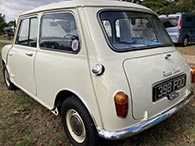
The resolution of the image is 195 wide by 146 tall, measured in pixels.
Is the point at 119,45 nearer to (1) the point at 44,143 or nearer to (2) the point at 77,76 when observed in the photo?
(2) the point at 77,76

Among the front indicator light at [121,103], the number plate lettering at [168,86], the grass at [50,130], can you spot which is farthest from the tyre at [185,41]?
the front indicator light at [121,103]

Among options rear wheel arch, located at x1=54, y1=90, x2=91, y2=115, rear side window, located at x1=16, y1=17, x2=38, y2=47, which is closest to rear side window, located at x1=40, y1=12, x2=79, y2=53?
rear side window, located at x1=16, y1=17, x2=38, y2=47

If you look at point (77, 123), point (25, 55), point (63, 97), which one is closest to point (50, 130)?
point (63, 97)

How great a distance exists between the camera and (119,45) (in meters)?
2.61

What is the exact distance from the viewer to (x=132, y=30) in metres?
3.06

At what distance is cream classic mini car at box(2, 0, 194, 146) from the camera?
2289 millimetres

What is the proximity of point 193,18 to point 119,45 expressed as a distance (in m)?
11.4

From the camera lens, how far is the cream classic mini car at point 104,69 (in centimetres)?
229

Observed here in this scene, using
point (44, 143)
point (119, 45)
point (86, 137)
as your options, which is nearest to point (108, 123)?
point (86, 137)

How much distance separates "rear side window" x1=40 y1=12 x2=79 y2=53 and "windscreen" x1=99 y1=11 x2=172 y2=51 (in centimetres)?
40

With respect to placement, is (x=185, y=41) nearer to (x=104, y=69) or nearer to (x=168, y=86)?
(x=168, y=86)

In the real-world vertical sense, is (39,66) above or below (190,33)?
above

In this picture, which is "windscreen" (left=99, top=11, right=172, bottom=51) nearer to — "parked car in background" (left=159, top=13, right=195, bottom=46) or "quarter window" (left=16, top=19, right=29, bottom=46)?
"quarter window" (left=16, top=19, right=29, bottom=46)

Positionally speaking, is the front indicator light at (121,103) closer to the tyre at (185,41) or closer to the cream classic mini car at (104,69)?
the cream classic mini car at (104,69)
